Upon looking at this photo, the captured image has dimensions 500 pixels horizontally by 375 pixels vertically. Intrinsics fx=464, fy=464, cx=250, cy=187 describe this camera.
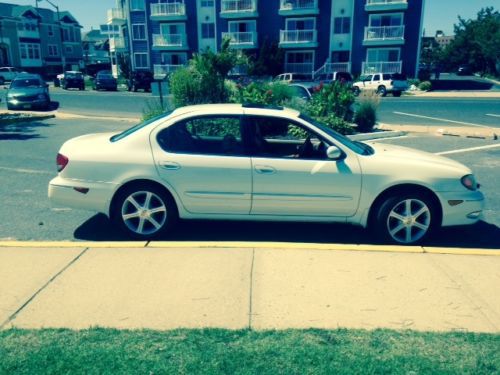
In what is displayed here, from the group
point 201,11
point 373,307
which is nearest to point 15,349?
point 373,307

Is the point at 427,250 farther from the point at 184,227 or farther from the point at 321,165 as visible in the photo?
the point at 184,227

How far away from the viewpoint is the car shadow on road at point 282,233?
561 centimetres

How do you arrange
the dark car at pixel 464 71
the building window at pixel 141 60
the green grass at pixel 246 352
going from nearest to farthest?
the green grass at pixel 246 352
the building window at pixel 141 60
the dark car at pixel 464 71

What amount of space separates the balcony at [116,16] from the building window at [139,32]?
5439mm

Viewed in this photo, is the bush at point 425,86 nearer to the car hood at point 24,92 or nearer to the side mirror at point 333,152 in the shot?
the car hood at point 24,92

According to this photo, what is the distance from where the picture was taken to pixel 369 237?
5738mm

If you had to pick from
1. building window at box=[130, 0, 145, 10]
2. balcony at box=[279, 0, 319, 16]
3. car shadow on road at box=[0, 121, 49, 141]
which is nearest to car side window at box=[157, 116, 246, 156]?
car shadow on road at box=[0, 121, 49, 141]

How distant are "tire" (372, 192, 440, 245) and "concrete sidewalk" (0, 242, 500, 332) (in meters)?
0.26

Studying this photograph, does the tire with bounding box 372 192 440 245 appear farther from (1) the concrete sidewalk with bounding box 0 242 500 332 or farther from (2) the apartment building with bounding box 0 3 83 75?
(2) the apartment building with bounding box 0 3 83 75

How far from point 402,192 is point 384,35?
1538 inches

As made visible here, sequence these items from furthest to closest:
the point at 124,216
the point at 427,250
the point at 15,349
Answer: the point at 124,216 → the point at 427,250 → the point at 15,349

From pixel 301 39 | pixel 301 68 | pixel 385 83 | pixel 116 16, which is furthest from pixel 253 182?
pixel 116 16

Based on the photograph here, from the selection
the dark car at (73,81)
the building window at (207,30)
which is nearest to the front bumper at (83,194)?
the dark car at (73,81)

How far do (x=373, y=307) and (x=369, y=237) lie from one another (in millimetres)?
1935
